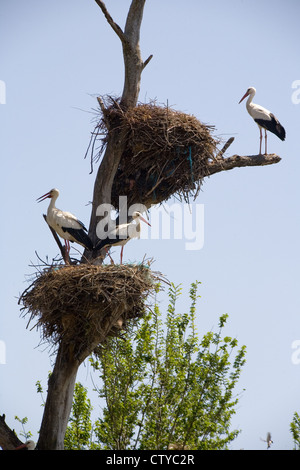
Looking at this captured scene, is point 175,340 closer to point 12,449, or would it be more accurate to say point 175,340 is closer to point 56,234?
point 56,234

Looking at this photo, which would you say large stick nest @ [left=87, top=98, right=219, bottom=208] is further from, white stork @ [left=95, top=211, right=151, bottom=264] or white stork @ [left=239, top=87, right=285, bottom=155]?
white stork @ [left=239, top=87, right=285, bottom=155]

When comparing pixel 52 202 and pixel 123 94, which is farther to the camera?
pixel 52 202

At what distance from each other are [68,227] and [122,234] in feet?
2.31

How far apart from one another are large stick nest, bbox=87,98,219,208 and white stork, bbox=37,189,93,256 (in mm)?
780

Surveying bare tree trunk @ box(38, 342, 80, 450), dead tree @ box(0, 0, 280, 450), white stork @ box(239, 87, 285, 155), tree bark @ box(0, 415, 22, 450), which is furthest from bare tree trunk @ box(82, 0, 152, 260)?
white stork @ box(239, 87, 285, 155)

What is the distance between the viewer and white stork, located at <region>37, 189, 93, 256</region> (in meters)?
11.3

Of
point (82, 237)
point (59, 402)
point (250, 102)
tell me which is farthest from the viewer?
point (250, 102)

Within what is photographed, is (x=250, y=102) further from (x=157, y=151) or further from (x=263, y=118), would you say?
(x=157, y=151)

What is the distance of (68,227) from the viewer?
1144 centimetres

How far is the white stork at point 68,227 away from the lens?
37.0 feet

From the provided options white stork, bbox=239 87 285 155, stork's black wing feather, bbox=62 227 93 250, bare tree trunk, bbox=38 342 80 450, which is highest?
white stork, bbox=239 87 285 155

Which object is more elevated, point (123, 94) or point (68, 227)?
point (123, 94)

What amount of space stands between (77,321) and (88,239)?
138cm

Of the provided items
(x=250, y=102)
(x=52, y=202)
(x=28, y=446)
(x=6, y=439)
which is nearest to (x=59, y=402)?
(x=28, y=446)
